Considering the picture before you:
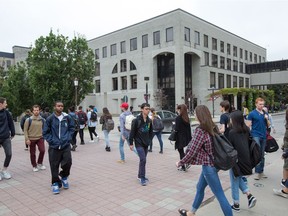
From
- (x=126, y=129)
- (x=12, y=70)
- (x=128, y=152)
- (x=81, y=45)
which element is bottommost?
(x=128, y=152)

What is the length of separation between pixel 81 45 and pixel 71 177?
15609mm

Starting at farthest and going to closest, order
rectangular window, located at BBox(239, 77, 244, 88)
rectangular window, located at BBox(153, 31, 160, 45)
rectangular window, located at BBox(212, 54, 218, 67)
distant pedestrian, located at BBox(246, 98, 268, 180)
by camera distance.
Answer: rectangular window, located at BBox(239, 77, 244, 88) < rectangular window, located at BBox(212, 54, 218, 67) < rectangular window, located at BBox(153, 31, 160, 45) < distant pedestrian, located at BBox(246, 98, 268, 180)

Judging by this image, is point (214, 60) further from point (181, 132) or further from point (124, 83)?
point (181, 132)

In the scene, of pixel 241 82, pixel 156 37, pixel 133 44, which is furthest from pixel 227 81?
pixel 133 44

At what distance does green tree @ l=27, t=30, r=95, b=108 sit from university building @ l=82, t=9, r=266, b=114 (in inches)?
612

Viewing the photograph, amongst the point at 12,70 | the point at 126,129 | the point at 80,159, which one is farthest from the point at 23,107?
the point at 126,129

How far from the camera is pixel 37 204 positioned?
14.8 ft

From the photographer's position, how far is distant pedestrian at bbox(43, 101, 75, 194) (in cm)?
509

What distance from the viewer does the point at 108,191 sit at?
5105 millimetres

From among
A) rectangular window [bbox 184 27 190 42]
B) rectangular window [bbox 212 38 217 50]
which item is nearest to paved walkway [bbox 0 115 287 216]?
rectangular window [bbox 184 27 190 42]

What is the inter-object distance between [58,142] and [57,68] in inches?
584

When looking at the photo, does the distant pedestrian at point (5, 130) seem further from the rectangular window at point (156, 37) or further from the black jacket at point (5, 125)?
the rectangular window at point (156, 37)

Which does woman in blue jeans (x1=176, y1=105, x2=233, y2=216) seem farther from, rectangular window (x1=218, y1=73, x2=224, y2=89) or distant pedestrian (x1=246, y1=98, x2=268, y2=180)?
rectangular window (x1=218, y1=73, x2=224, y2=89)

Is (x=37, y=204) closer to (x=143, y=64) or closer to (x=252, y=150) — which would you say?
(x=252, y=150)
